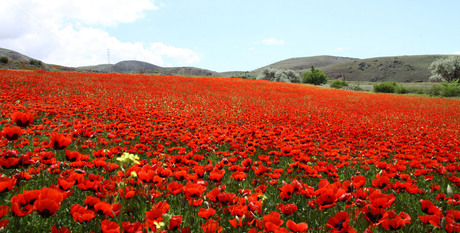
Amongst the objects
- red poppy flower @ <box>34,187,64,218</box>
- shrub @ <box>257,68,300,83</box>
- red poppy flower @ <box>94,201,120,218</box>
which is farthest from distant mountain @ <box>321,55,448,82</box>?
red poppy flower @ <box>34,187,64,218</box>

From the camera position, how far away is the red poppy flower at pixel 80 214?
1.47m

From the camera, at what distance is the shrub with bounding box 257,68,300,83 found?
49.8m

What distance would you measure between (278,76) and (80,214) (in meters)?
50.8

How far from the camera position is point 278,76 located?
50.2m

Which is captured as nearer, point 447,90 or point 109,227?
point 109,227

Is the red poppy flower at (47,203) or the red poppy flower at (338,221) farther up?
A: the red poppy flower at (47,203)

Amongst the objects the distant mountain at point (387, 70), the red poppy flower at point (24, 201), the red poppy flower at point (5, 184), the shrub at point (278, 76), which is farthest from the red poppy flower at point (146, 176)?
the distant mountain at point (387, 70)

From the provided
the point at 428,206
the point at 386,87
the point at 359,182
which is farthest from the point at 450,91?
the point at 359,182

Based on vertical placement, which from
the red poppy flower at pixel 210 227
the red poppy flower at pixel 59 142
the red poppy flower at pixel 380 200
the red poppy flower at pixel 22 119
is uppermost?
the red poppy flower at pixel 22 119

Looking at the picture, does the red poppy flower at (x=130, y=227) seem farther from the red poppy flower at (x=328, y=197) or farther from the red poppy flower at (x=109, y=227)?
the red poppy flower at (x=328, y=197)

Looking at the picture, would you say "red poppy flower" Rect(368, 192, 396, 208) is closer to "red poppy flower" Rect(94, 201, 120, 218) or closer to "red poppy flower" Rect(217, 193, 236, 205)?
"red poppy flower" Rect(217, 193, 236, 205)

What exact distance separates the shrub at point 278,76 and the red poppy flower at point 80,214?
161 ft

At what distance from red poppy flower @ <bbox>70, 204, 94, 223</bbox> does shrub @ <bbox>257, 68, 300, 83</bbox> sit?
4893cm

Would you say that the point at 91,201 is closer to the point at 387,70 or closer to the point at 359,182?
the point at 359,182
